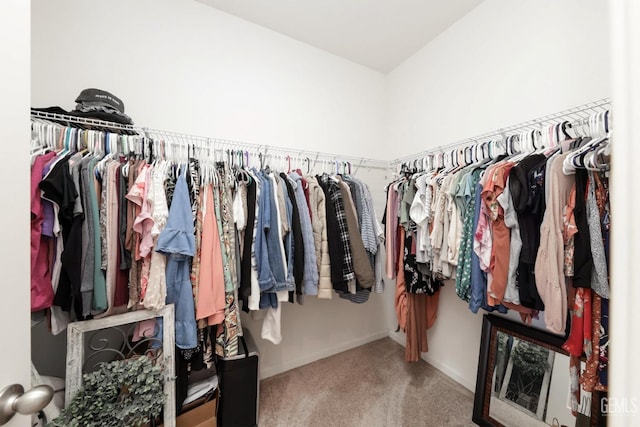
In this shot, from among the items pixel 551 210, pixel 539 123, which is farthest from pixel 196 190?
pixel 539 123

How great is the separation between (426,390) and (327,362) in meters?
0.79

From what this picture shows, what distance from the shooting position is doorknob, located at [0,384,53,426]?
16.9 inches

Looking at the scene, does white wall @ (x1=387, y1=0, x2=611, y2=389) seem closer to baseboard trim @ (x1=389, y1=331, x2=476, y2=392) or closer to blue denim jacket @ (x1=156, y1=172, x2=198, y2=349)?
baseboard trim @ (x1=389, y1=331, x2=476, y2=392)

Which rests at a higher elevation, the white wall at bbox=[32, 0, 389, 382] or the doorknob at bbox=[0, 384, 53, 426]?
the white wall at bbox=[32, 0, 389, 382]

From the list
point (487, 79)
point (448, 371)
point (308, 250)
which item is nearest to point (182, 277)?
point (308, 250)

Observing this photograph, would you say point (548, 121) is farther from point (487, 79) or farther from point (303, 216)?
point (303, 216)

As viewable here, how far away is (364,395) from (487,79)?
2.37 m

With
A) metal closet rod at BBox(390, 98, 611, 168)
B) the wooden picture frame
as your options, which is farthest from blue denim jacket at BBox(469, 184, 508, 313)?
the wooden picture frame

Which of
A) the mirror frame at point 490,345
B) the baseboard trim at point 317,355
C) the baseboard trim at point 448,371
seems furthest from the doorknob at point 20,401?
the baseboard trim at point 448,371

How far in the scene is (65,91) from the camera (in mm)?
1311

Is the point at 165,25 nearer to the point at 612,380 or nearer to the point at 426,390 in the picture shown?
the point at 612,380

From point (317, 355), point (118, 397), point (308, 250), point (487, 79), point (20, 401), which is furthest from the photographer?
point (317, 355)

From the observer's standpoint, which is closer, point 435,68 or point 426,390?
point 426,390

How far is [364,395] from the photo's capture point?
64.9 inches
